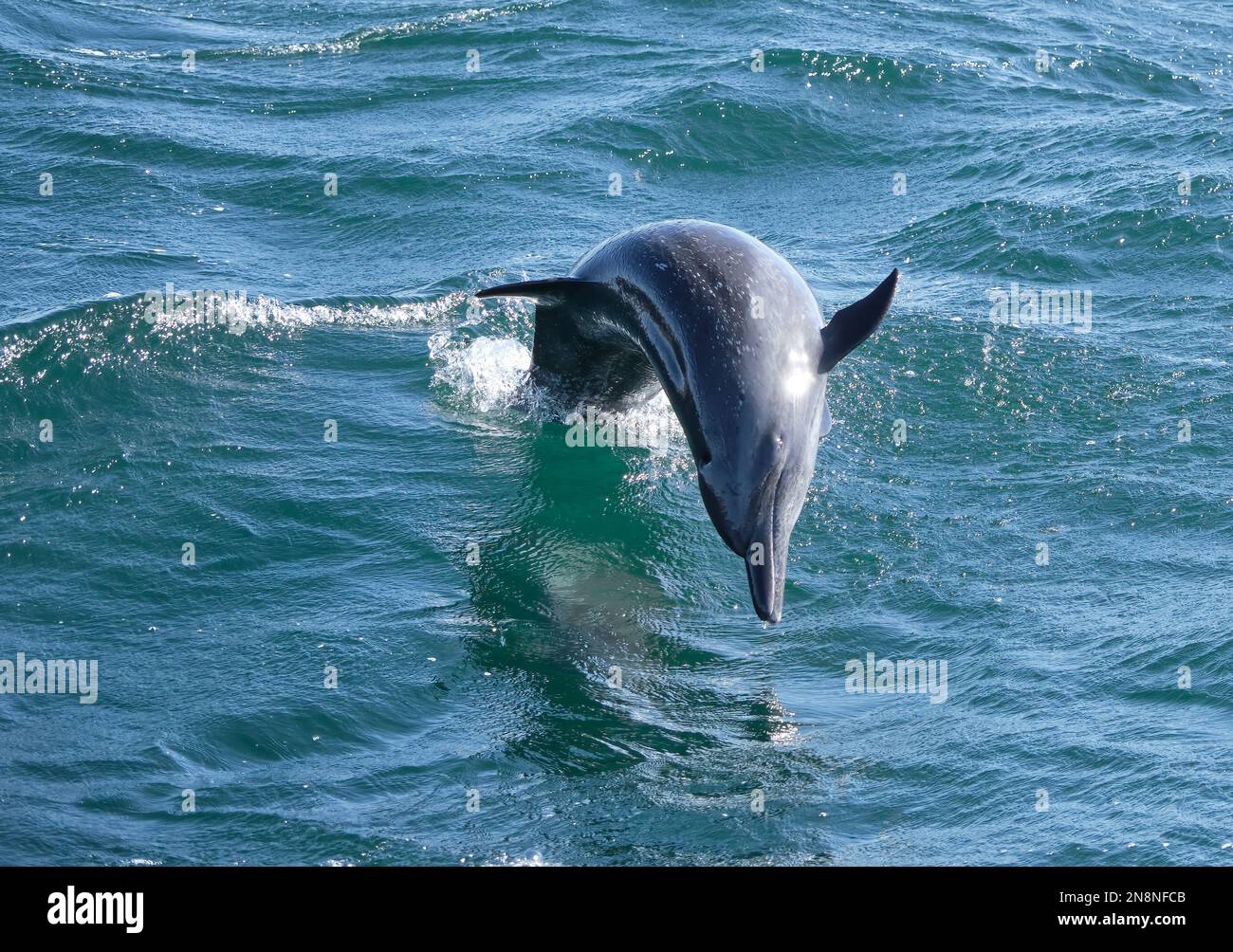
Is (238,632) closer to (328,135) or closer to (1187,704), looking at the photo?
(1187,704)

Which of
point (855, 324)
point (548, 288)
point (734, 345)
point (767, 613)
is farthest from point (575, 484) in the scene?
point (767, 613)

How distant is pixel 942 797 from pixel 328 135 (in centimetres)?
1432

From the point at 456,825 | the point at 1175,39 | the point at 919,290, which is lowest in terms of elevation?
the point at 456,825

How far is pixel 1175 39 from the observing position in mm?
25016

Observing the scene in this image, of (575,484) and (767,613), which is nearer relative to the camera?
(767,613)

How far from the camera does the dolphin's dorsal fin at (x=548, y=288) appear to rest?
36.5 feet

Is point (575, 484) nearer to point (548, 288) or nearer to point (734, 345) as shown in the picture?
point (548, 288)

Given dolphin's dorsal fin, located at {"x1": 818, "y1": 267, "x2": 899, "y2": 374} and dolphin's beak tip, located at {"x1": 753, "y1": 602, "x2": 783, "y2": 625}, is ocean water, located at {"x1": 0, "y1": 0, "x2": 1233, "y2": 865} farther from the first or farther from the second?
dolphin's dorsal fin, located at {"x1": 818, "y1": 267, "x2": 899, "y2": 374}

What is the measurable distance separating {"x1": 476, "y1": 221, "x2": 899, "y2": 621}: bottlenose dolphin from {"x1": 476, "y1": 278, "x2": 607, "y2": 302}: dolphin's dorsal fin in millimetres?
12

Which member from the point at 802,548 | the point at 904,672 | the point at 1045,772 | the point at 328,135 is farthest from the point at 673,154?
the point at 1045,772

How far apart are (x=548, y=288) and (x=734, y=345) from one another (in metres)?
2.35

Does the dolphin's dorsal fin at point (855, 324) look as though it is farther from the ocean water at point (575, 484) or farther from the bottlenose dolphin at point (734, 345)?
the ocean water at point (575, 484)

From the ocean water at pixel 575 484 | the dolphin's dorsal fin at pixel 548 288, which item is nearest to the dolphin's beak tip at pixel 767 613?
the ocean water at pixel 575 484

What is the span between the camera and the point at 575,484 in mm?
12641
